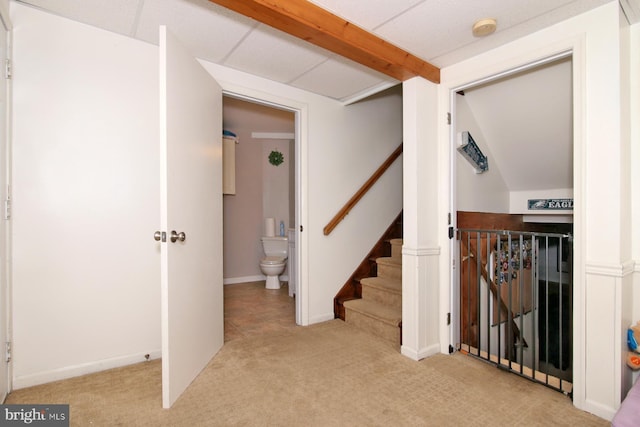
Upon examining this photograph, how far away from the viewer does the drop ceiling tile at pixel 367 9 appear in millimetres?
1663

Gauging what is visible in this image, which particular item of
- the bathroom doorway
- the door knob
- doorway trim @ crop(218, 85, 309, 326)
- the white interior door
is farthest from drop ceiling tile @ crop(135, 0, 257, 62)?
the bathroom doorway

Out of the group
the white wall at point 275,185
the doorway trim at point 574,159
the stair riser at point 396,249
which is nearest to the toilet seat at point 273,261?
the white wall at point 275,185

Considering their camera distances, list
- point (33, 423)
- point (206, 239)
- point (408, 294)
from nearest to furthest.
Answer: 1. point (33, 423)
2. point (206, 239)
3. point (408, 294)

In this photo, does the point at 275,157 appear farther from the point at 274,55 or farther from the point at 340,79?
the point at 274,55

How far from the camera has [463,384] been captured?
1.93 meters

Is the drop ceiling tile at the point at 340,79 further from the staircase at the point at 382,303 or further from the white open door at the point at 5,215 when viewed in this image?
the white open door at the point at 5,215

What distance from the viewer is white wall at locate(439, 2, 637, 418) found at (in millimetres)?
1604

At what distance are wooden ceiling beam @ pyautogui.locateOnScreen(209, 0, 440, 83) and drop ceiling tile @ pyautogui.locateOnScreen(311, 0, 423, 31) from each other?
0.03 m

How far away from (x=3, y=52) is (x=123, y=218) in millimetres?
1045

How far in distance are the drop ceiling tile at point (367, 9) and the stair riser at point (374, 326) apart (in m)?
2.15

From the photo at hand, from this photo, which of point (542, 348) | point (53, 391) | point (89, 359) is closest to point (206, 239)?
point (89, 359)

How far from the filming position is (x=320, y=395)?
1.81 meters

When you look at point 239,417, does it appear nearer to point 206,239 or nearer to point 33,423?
point 33,423

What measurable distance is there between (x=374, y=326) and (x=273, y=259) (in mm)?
2032
